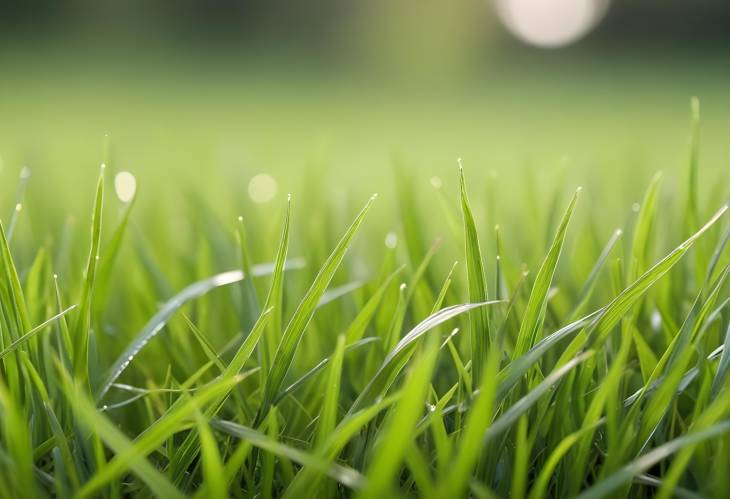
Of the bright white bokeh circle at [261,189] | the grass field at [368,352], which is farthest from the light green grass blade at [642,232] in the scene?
the bright white bokeh circle at [261,189]

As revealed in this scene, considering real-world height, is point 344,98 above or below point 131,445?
above

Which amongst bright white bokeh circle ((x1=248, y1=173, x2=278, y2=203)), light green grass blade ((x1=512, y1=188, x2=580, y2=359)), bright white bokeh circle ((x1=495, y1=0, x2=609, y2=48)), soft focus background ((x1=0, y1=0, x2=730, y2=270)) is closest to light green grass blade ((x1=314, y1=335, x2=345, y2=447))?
light green grass blade ((x1=512, y1=188, x2=580, y2=359))

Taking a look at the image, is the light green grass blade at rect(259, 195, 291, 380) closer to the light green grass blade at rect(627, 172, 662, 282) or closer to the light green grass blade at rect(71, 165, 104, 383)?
the light green grass blade at rect(71, 165, 104, 383)

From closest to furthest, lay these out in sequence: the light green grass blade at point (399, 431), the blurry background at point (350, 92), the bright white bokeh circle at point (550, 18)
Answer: the light green grass blade at point (399, 431), the blurry background at point (350, 92), the bright white bokeh circle at point (550, 18)

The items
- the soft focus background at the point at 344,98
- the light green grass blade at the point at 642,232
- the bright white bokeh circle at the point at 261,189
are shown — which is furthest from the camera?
the soft focus background at the point at 344,98

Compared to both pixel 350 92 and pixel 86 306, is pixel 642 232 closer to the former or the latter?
pixel 86 306

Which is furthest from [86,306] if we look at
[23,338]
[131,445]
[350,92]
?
[350,92]

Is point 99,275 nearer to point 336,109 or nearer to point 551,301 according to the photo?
point 551,301

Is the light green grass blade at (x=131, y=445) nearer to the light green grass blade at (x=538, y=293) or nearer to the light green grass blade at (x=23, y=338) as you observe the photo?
the light green grass blade at (x=23, y=338)

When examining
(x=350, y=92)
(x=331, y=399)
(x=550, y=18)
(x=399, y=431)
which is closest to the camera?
(x=399, y=431)
